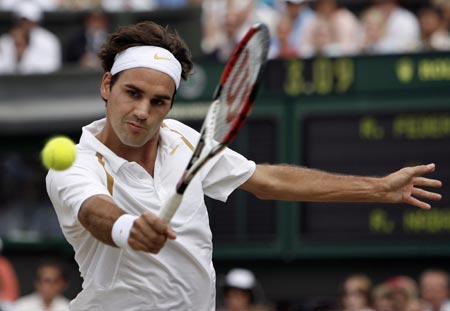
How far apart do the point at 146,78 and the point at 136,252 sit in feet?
2.27

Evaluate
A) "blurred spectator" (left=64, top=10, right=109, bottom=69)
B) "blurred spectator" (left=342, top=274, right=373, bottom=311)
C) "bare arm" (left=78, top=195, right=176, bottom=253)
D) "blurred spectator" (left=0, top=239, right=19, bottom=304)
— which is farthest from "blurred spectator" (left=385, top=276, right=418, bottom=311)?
"bare arm" (left=78, top=195, right=176, bottom=253)

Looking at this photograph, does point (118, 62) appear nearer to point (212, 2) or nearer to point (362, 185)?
point (362, 185)

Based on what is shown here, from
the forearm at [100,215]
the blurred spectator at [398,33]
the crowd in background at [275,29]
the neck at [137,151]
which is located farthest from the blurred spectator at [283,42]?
the forearm at [100,215]

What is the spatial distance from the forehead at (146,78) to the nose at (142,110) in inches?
2.8

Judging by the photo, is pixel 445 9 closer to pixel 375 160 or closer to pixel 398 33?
pixel 398 33

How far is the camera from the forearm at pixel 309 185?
19.3 feet

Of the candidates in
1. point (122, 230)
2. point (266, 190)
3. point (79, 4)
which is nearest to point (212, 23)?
point (79, 4)

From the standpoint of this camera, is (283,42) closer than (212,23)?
Yes

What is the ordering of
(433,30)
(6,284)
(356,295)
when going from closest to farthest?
(356,295) → (6,284) → (433,30)

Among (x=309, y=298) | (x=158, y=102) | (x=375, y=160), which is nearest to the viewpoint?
(x=158, y=102)

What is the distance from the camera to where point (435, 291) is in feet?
35.4

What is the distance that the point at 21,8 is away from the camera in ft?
43.4

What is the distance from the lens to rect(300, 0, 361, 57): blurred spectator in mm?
12031

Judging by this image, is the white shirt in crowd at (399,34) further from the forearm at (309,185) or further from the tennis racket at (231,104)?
the tennis racket at (231,104)
